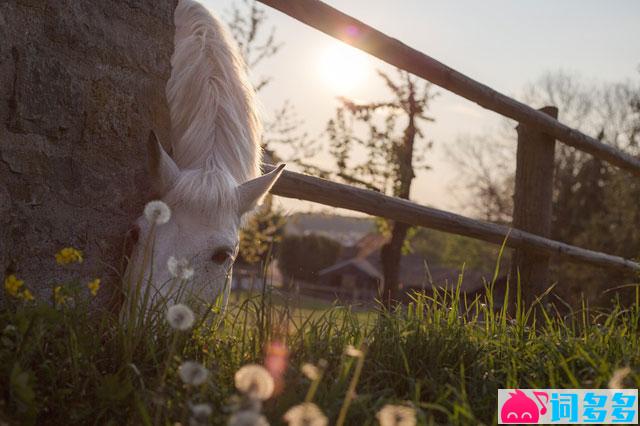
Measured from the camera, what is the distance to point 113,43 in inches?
90.7

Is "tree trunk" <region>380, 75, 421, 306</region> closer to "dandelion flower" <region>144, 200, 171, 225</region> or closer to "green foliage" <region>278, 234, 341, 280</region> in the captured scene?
"dandelion flower" <region>144, 200, 171, 225</region>

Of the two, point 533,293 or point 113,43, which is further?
point 533,293

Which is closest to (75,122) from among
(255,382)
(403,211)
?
(255,382)

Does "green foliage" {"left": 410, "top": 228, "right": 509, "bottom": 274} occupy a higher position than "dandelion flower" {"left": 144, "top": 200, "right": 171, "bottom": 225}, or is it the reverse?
"green foliage" {"left": 410, "top": 228, "right": 509, "bottom": 274}

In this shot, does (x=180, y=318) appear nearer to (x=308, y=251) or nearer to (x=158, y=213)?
(x=158, y=213)

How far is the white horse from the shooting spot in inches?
93.8

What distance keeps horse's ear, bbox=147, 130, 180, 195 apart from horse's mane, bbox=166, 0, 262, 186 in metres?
0.06

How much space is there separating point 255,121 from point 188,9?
2.92 ft

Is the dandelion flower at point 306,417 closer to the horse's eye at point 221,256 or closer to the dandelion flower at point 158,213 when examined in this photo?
the dandelion flower at point 158,213

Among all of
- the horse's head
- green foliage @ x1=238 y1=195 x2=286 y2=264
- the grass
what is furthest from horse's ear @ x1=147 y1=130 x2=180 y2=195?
Answer: green foliage @ x1=238 y1=195 x2=286 y2=264

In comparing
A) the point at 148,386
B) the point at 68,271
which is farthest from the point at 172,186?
the point at 148,386

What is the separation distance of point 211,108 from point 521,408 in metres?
1.97

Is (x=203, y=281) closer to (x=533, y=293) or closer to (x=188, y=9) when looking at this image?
(x=188, y=9)

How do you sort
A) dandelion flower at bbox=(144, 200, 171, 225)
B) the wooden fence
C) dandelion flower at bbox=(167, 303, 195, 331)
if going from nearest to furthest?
dandelion flower at bbox=(167, 303, 195, 331) → dandelion flower at bbox=(144, 200, 171, 225) → the wooden fence
